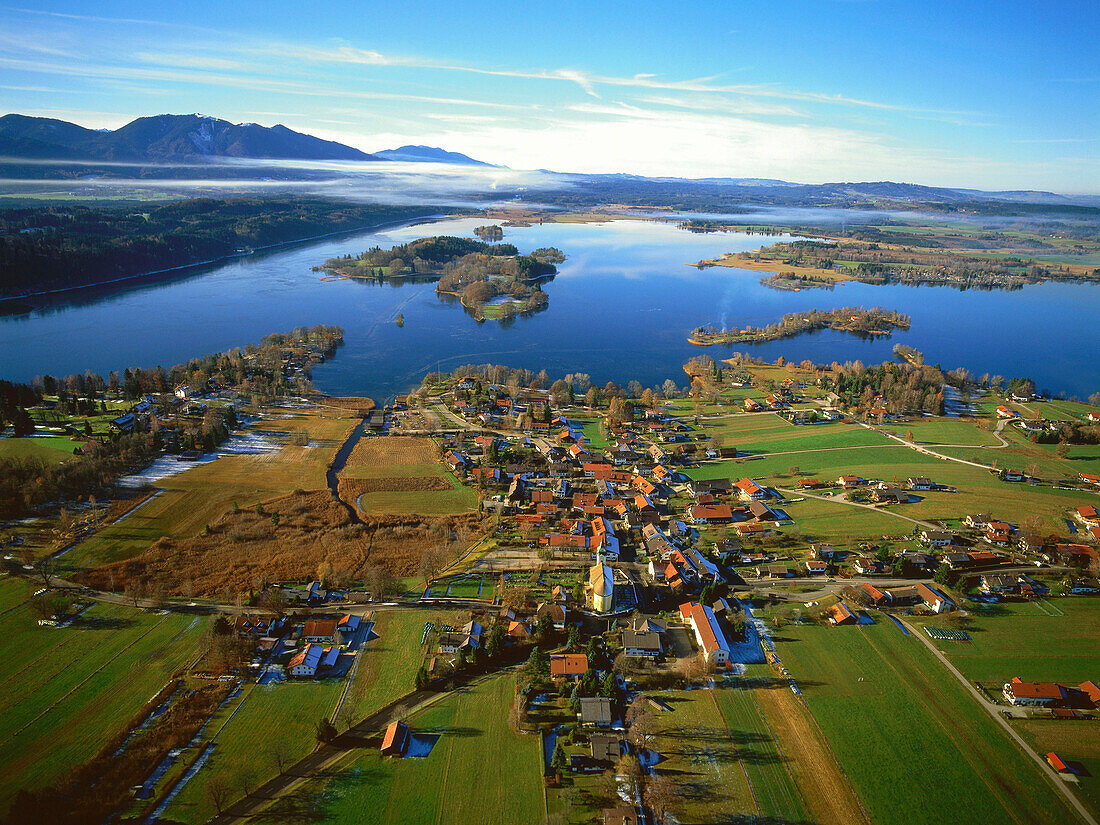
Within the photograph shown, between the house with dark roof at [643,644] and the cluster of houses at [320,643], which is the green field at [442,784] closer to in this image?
the cluster of houses at [320,643]

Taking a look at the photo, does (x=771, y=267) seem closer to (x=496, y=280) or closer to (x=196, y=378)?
(x=496, y=280)

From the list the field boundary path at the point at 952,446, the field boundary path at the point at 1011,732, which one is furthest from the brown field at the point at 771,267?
the field boundary path at the point at 1011,732

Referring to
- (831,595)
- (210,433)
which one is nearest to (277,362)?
(210,433)

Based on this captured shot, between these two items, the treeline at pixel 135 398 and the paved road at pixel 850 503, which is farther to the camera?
the treeline at pixel 135 398

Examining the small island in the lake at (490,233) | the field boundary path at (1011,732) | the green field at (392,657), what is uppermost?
the small island in the lake at (490,233)

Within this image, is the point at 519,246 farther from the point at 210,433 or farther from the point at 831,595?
the point at 831,595

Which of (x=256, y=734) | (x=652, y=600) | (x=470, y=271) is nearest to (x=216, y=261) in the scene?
(x=470, y=271)

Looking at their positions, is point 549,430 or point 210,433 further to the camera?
point 549,430
